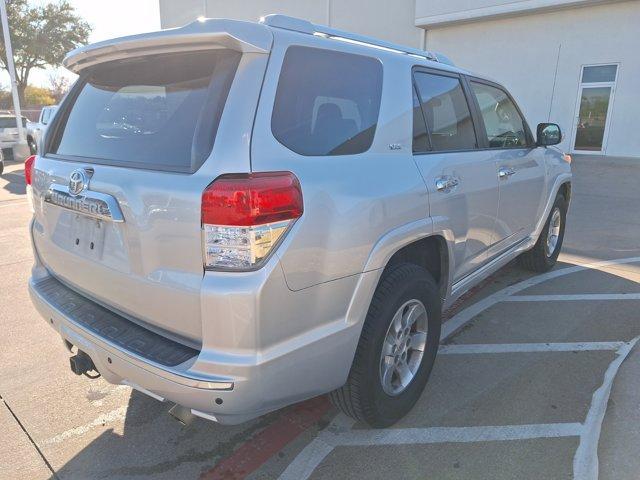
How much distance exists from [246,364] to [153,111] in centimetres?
124

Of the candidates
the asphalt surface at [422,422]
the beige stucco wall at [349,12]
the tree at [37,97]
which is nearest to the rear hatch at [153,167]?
the asphalt surface at [422,422]

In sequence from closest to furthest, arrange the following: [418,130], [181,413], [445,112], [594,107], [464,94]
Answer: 1. [181,413]
2. [418,130]
3. [445,112]
4. [464,94]
5. [594,107]

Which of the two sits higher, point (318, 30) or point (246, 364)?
point (318, 30)

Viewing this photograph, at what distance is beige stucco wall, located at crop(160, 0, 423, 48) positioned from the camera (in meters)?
18.9

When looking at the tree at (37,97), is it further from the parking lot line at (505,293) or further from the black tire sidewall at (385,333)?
the black tire sidewall at (385,333)

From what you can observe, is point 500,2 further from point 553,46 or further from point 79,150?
point 79,150

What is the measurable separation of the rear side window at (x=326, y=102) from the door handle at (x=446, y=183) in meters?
0.57

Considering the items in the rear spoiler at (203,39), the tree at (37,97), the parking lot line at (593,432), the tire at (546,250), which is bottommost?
the parking lot line at (593,432)

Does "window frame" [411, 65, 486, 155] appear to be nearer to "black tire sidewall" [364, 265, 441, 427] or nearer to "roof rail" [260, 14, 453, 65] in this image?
"roof rail" [260, 14, 453, 65]

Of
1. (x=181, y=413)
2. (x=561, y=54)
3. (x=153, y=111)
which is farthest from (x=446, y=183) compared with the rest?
(x=561, y=54)

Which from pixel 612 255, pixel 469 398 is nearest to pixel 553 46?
pixel 612 255

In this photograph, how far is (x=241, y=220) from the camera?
1778 mm

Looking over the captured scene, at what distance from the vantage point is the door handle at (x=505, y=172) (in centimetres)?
360

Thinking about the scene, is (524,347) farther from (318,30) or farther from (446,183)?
(318,30)
